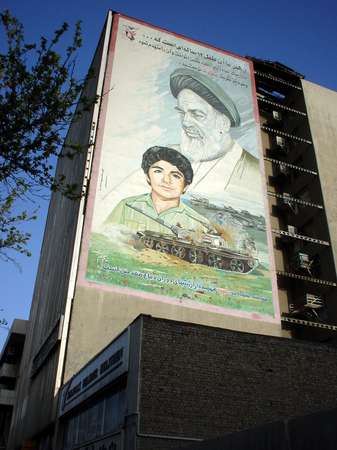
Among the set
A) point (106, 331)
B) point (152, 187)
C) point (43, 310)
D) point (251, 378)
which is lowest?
point (251, 378)

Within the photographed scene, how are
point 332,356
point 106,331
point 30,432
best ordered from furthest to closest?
1. point 30,432
2. point 106,331
3. point 332,356

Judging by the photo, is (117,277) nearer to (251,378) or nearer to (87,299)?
(87,299)

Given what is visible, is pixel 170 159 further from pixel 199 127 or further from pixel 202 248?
pixel 202 248

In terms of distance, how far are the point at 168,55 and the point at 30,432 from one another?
28.5 meters

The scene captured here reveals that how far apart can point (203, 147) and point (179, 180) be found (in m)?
3.98

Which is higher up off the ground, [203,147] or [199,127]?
[199,127]

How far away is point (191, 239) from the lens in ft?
92.5

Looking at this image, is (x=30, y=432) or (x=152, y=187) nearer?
(x=30, y=432)

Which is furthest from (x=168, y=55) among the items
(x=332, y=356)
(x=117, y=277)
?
(x=332, y=356)

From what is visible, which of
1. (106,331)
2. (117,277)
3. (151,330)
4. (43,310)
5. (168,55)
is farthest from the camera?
(168,55)

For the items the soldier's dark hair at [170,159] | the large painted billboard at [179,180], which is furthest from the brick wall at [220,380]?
the soldier's dark hair at [170,159]

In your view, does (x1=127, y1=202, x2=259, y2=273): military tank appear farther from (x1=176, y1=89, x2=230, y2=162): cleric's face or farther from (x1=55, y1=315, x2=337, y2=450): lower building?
(x1=55, y1=315, x2=337, y2=450): lower building

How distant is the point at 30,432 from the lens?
1074 inches

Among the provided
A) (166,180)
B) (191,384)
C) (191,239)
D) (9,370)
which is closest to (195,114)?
(166,180)
